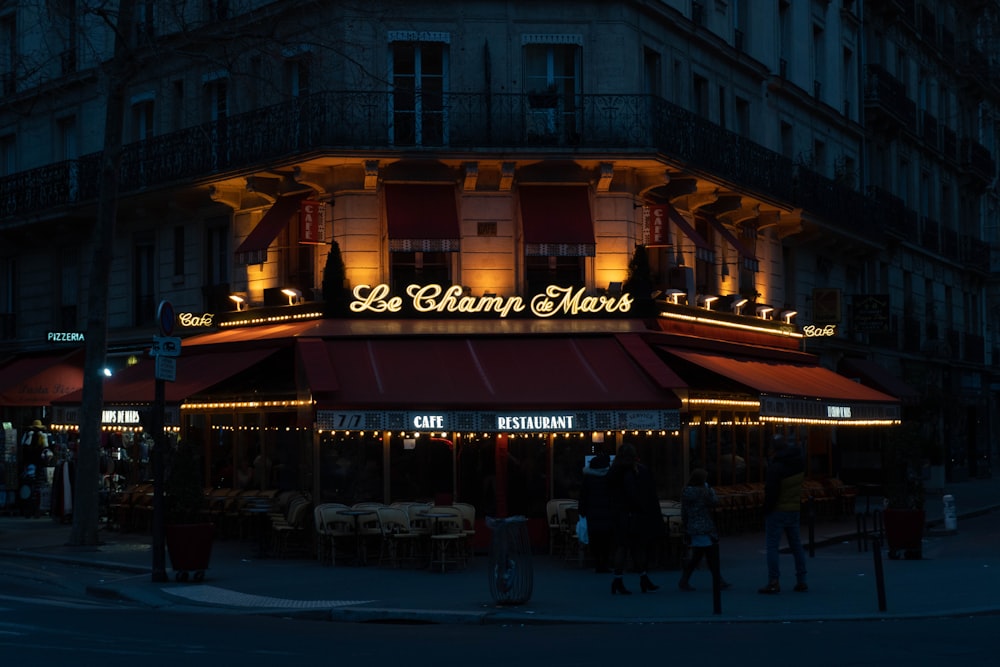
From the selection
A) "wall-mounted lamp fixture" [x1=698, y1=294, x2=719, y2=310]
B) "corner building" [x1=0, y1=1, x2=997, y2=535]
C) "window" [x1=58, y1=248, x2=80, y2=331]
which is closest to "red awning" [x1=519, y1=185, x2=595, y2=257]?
"corner building" [x1=0, y1=1, x2=997, y2=535]

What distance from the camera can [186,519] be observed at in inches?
785

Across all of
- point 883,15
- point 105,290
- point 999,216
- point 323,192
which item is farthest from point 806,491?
point 999,216

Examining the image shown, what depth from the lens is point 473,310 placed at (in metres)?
26.4

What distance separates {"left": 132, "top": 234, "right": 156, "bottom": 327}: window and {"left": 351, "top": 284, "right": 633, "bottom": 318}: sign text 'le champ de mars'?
730 centimetres

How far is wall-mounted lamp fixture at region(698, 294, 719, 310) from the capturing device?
1161 inches

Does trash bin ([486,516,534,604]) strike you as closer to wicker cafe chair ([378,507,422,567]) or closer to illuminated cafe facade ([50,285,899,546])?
wicker cafe chair ([378,507,422,567])

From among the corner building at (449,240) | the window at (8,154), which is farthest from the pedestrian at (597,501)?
the window at (8,154)

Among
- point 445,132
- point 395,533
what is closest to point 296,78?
point 445,132

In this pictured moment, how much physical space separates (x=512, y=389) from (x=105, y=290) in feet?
22.6

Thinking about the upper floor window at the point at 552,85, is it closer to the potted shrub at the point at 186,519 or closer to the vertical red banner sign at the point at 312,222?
the vertical red banner sign at the point at 312,222

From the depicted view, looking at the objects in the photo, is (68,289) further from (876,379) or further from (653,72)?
(876,379)

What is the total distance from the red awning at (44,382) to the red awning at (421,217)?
9.60 metres

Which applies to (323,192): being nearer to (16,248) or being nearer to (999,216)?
(16,248)

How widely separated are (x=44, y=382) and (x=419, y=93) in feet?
37.3
